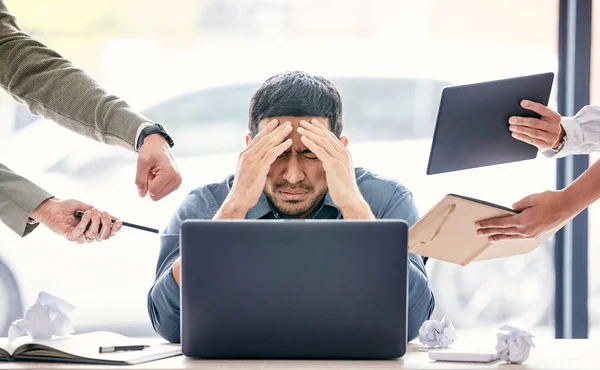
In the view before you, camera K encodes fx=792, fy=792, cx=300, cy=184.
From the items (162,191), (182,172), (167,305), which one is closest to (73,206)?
(162,191)

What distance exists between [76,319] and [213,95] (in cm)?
113

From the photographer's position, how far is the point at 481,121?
1.77 metres

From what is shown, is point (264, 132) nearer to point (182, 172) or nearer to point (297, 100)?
point (297, 100)

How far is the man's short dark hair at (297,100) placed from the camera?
1.96 metres

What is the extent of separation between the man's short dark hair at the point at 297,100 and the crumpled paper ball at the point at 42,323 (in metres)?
0.72

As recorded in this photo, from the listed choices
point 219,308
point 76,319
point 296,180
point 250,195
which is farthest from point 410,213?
point 76,319

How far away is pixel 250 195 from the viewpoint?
1818 mm

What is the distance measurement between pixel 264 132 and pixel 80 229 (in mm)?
530

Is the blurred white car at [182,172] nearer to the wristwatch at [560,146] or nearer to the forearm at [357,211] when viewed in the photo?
the wristwatch at [560,146]

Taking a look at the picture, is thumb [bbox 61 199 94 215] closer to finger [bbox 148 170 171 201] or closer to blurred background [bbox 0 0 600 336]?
finger [bbox 148 170 171 201]

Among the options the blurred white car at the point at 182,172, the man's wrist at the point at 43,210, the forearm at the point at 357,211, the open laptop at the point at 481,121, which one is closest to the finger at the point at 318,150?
the forearm at the point at 357,211

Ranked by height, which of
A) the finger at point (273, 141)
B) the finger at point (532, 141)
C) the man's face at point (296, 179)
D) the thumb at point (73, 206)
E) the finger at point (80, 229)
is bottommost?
the finger at point (80, 229)

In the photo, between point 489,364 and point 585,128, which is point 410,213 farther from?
point 489,364

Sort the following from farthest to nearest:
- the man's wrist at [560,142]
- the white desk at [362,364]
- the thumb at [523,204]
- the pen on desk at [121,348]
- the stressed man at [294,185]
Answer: the man's wrist at [560,142] < the stressed man at [294,185] < the thumb at [523,204] < the pen on desk at [121,348] < the white desk at [362,364]
